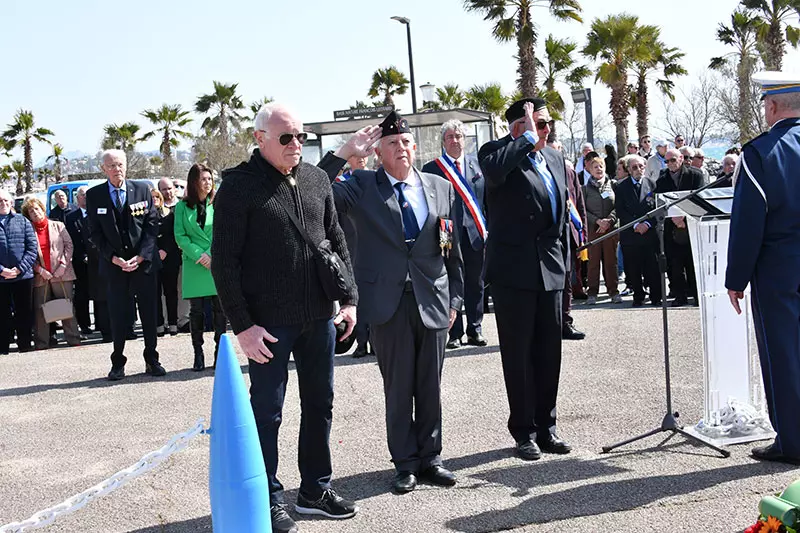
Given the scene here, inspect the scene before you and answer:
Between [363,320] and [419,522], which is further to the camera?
[363,320]

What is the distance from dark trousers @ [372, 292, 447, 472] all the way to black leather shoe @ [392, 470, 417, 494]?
0.11 ft

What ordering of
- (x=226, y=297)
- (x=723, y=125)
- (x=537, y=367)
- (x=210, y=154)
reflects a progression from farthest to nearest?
(x=210, y=154) → (x=723, y=125) → (x=537, y=367) → (x=226, y=297)

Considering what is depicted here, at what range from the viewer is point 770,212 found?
17.3 ft

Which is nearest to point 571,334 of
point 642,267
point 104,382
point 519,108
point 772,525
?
point 642,267

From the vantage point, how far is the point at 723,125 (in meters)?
44.9

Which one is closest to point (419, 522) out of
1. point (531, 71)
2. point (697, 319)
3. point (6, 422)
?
point (6, 422)

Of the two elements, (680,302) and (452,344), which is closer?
(452,344)

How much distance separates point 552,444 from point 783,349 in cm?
148

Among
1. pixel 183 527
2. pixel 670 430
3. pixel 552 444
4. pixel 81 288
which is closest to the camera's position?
pixel 183 527

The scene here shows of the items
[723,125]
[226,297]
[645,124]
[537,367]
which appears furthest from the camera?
[723,125]

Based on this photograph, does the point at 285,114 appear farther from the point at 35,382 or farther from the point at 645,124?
the point at 645,124

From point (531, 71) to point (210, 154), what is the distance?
27.3m

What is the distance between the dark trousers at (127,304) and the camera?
9305mm

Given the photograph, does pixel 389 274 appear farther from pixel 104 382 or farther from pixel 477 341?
pixel 104 382
